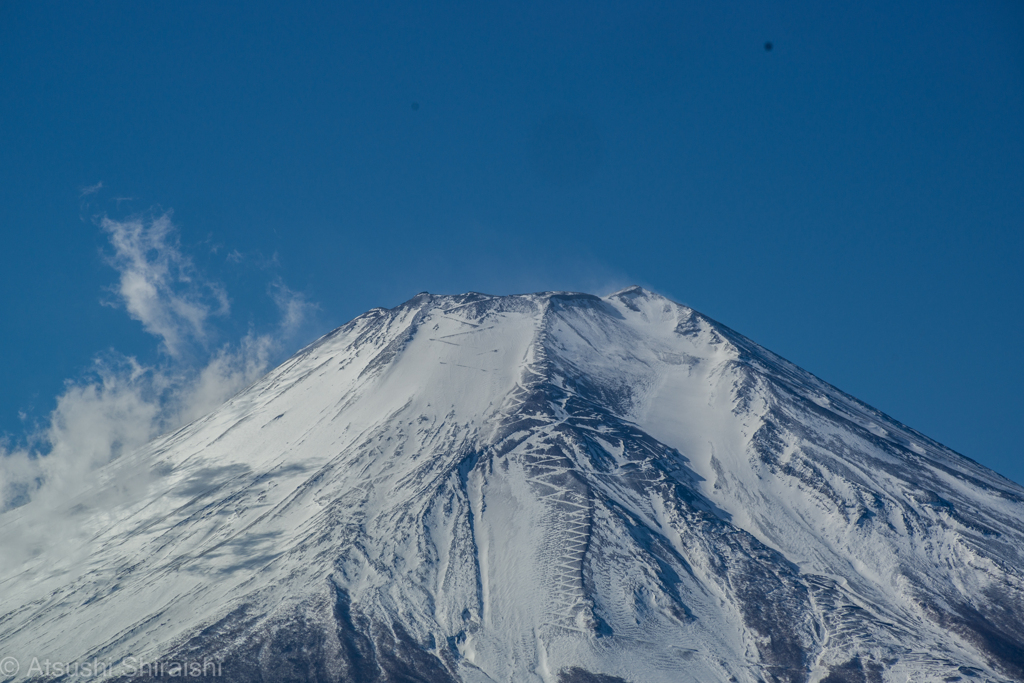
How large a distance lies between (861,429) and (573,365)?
5231 centimetres

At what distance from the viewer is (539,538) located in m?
121

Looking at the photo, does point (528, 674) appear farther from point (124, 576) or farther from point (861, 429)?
point (861, 429)

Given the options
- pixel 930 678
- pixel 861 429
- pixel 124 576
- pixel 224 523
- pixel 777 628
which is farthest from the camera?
pixel 861 429

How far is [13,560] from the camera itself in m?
139

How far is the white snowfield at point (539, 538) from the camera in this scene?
4053 inches

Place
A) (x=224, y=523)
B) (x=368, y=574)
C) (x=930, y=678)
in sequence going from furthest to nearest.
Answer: (x=224, y=523), (x=368, y=574), (x=930, y=678)

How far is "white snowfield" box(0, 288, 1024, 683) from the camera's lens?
4053 inches

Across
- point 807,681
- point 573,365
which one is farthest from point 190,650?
point 573,365

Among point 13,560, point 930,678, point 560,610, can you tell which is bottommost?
point 930,678

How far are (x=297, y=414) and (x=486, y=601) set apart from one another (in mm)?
71085

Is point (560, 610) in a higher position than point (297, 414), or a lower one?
lower

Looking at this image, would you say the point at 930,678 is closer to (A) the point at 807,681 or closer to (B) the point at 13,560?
(A) the point at 807,681

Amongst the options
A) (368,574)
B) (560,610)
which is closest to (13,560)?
(368,574)

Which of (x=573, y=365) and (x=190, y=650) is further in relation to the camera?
(x=573, y=365)
